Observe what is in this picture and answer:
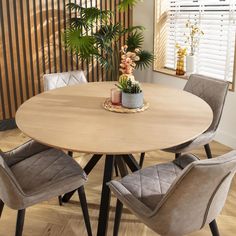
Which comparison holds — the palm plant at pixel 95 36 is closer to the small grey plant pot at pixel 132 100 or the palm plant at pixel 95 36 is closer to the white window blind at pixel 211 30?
the white window blind at pixel 211 30

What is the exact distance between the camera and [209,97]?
2629mm

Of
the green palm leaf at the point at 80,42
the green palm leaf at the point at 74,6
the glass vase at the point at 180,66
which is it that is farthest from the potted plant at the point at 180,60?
the green palm leaf at the point at 74,6

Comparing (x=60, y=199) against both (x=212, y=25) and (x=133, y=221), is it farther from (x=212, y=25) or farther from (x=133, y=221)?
(x=212, y=25)

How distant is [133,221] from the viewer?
7.41 feet

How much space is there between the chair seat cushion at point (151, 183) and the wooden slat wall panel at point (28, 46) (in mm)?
2649

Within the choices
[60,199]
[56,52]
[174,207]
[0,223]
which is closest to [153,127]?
[174,207]

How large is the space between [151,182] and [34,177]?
667 millimetres

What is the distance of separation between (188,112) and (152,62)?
2.45m

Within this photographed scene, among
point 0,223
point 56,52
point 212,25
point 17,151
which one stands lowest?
point 0,223

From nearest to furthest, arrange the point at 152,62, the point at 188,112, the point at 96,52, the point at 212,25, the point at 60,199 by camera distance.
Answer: the point at 188,112, the point at 60,199, the point at 212,25, the point at 96,52, the point at 152,62

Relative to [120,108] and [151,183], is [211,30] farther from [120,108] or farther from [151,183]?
[151,183]

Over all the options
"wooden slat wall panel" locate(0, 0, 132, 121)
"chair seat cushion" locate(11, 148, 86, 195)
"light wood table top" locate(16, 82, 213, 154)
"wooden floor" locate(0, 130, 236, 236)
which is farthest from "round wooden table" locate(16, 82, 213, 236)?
Result: "wooden slat wall panel" locate(0, 0, 132, 121)

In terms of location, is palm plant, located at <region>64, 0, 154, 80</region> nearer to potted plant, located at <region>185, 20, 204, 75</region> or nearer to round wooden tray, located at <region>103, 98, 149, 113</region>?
potted plant, located at <region>185, 20, 204, 75</region>

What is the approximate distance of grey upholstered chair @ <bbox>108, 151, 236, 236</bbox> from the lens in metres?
1.27
